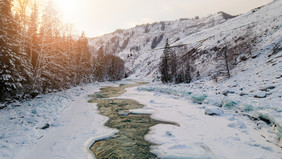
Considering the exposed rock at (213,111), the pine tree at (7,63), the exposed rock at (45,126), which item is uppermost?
the pine tree at (7,63)

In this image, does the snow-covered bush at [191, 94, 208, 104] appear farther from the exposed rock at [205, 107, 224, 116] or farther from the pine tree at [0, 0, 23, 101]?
the pine tree at [0, 0, 23, 101]

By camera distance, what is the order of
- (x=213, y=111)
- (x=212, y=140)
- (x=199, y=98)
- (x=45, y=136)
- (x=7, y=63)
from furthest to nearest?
(x=199, y=98) → (x=7, y=63) → (x=213, y=111) → (x=45, y=136) → (x=212, y=140)

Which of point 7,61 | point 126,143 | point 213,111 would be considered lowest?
point 126,143

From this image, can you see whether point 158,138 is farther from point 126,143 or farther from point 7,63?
point 7,63

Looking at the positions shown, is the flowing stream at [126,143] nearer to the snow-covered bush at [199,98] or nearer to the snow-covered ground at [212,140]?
the snow-covered ground at [212,140]

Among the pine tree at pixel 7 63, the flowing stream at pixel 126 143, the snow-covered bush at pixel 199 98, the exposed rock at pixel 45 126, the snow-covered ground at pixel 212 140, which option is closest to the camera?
the snow-covered ground at pixel 212 140

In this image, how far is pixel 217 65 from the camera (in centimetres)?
3300

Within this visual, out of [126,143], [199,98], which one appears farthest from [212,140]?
[199,98]

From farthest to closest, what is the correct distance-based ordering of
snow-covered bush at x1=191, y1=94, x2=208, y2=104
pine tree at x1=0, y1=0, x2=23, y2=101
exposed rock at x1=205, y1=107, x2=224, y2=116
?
snow-covered bush at x1=191, y1=94, x2=208, y2=104, exposed rock at x1=205, y1=107, x2=224, y2=116, pine tree at x1=0, y1=0, x2=23, y2=101

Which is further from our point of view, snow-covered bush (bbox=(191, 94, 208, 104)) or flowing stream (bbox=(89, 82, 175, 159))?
snow-covered bush (bbox=(191, 94, 208, 104))

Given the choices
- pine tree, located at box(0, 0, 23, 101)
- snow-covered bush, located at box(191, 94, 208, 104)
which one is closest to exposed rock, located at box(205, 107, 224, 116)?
snow-covered bush, located at box(191, 94, 208, 104)

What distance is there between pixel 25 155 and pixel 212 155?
6195mm

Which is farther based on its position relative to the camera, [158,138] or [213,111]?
[213,111]

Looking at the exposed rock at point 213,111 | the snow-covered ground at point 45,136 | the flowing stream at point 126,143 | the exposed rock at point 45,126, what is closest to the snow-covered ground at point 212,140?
the flowing stream at point 126,143
